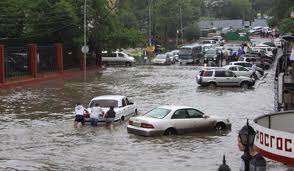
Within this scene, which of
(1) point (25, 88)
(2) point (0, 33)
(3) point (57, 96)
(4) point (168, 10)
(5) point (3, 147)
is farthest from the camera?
(4) point (168, 10)

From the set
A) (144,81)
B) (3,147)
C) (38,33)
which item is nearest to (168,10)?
(38,33)

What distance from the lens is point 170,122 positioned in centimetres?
2261

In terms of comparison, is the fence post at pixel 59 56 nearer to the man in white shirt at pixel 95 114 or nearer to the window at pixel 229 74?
the window at pixel 229 74

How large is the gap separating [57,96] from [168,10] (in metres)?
69.3

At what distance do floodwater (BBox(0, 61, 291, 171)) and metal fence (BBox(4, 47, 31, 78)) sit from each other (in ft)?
7.71

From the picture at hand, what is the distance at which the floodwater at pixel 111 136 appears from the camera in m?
17.9

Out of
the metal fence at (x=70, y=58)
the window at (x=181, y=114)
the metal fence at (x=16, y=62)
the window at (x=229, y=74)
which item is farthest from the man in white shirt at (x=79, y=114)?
the metal fence at (x=70, y=58)

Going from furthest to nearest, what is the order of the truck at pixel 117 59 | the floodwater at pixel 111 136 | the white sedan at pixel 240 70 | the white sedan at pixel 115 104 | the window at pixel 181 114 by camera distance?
1. the truck at pixel 117 59
2. the white sedan at pixel 240 70
3. the white sedan at pixel 115 104
4. the window at pixel 181 114
5. the floodwater at pixel 111 136

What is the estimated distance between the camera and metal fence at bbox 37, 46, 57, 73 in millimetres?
48531

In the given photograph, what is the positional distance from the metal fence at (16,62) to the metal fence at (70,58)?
8.18 meters

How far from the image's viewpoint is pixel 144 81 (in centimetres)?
4694

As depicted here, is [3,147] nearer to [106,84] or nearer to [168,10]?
[106,84]

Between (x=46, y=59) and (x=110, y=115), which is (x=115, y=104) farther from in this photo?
(x=46, y=59)

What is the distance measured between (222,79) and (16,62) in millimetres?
15579
